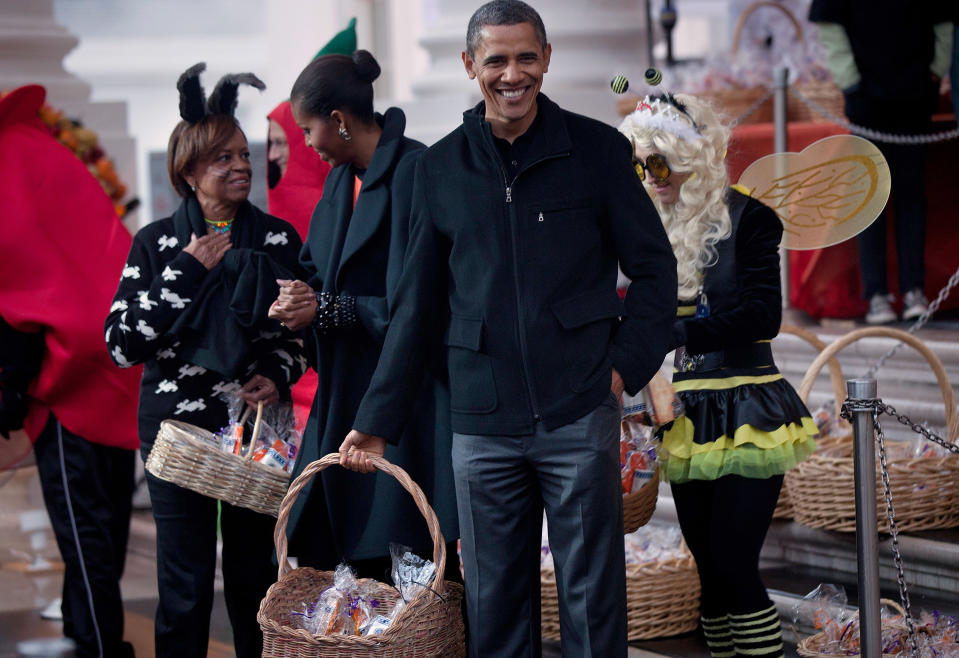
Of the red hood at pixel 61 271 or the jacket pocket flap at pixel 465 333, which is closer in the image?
the jacket pocket flap at pixel 465 333

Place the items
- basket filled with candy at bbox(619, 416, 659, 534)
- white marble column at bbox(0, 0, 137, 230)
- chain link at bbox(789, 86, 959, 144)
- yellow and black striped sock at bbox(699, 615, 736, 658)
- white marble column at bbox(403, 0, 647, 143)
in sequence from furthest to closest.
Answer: white marble column at bbox(0, 0, 137, 230)
white marble column at bbox(403, 0, 647, 143)
chain link at bbox(789, 86, 959, 144)
yellow and black striped sock at bbox(699, 615, 736, 658)
basket filled with candy at bbox(619, 416, 659, 534)

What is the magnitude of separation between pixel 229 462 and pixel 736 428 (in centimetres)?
129

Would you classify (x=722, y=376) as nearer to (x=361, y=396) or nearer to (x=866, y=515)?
(x=866, y=515)

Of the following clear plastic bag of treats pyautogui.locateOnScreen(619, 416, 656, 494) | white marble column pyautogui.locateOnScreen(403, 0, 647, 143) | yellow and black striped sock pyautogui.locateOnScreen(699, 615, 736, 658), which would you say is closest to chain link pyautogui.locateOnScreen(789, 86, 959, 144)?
white marble column pyautogui.locateOnScreen(403, 0, 647, 143)

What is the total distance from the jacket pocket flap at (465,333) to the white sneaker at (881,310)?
11.4ft

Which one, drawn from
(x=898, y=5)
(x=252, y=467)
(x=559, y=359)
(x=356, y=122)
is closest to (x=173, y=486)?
(x=252, y=467)

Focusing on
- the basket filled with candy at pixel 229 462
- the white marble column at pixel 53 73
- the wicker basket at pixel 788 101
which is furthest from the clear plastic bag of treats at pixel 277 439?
the white marble column at pixel 53 73

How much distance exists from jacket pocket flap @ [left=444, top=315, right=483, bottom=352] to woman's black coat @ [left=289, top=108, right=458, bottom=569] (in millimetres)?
348

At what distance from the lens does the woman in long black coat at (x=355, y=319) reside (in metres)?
3.03

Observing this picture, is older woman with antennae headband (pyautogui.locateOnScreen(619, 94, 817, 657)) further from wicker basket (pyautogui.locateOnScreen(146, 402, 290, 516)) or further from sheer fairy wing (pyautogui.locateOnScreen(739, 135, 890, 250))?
wicker basket (pyautogui.locateOnScreen(146, 402, 290, 516))

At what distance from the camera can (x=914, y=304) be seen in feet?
18.3

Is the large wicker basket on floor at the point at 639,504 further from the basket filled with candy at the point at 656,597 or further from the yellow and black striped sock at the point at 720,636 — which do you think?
the basket filled with candy at the point at 656,597

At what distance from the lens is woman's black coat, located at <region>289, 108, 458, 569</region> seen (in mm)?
3033

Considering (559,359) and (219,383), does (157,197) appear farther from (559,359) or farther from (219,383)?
(559,359)
